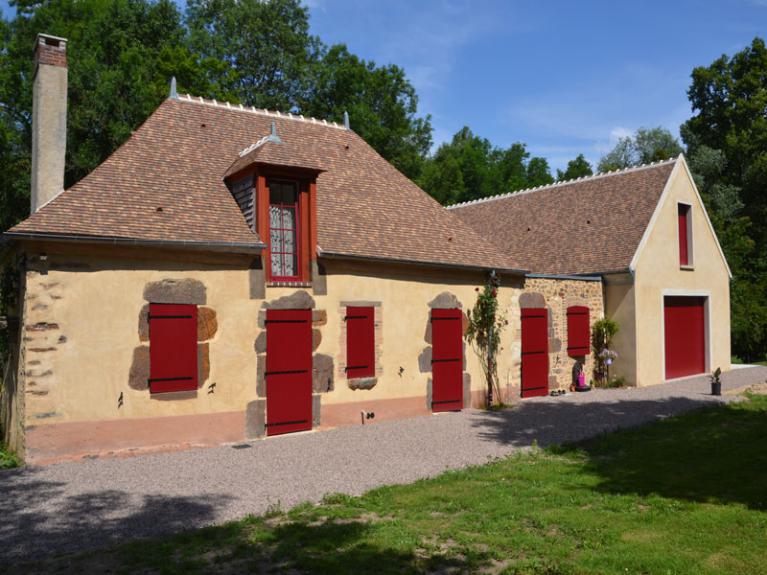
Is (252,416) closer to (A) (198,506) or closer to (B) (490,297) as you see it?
(A) (198,506)

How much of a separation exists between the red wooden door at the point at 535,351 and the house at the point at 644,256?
2.61m

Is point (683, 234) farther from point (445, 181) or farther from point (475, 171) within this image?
point (475, 171)

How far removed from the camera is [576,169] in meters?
49.4

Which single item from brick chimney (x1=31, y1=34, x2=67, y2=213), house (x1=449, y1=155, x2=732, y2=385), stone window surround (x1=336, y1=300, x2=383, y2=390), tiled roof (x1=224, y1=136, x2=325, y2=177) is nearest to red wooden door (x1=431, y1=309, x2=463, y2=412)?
stone window surround (x1=336, y1=300, x2=383, y2=390)

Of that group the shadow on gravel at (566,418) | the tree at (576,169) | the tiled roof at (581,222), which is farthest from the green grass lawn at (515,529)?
the tree at (576,169)

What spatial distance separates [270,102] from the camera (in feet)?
100

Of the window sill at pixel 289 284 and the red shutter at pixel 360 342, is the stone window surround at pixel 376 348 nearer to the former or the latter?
the red shutter at pixel 360 342

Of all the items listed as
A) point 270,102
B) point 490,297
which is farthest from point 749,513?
point 270,102

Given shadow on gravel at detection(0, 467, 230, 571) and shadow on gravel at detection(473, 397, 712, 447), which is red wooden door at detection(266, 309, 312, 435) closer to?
shadow on gravel at detection(473, 397, 712, 447)

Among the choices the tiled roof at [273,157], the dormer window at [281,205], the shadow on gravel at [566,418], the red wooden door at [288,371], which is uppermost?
the tiled roof at [273,157]

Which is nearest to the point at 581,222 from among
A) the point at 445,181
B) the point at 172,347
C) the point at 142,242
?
the point at 172,347

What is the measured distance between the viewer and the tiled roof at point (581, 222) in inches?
664

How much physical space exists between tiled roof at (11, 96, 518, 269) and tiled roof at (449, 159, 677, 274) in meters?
4.40

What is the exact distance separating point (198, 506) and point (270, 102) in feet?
87.2
